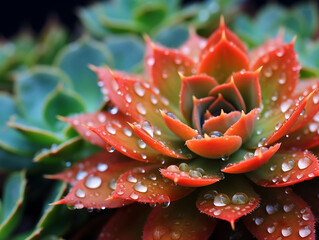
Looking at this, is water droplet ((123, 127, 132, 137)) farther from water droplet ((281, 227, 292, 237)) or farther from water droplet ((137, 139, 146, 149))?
water droplet ((281, 227, 292, 237))

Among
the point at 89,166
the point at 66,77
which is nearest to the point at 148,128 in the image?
the point at 89,166

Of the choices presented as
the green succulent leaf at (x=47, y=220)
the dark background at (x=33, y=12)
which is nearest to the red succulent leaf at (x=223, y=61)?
the green succulent leaf at (x=47, y=220)

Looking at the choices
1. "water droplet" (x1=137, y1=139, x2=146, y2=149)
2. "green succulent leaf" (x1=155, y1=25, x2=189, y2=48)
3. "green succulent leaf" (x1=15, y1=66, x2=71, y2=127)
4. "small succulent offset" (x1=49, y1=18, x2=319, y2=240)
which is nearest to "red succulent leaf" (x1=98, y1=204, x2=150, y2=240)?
"small succulent offset" (x1=49, y1=18, x2=319, y2=240)

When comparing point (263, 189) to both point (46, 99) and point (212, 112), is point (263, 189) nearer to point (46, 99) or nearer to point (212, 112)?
point (212, 112)

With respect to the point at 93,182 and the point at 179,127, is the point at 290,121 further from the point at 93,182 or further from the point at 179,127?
the point at 93,182

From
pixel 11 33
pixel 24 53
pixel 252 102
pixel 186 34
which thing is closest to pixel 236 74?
pixel 252 102
